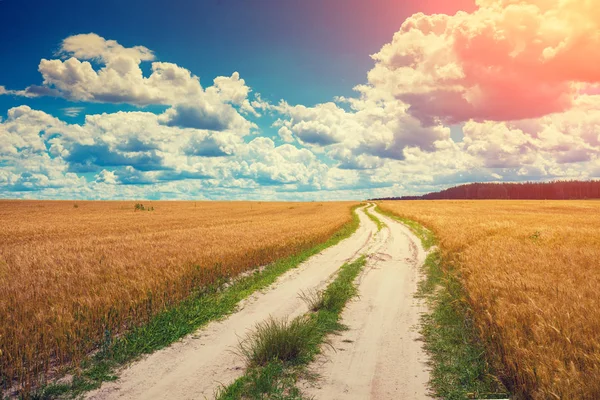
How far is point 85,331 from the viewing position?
8406mm

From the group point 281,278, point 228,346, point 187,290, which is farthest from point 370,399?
point 281,278

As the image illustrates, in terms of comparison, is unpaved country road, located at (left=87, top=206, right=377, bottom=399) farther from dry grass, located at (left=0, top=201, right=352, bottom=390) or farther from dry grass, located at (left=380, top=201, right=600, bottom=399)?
dry grass, located at (left=380, top=201, right=600, bottom=399)

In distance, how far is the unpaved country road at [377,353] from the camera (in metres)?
6.33

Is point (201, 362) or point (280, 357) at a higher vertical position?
point (280, 357)

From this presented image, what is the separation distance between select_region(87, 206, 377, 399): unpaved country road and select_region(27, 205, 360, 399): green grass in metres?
0.29

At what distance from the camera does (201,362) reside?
754cm

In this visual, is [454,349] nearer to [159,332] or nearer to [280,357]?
[280,357]

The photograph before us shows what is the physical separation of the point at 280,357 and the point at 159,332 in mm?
3609

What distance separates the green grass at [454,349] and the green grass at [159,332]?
5917 mm

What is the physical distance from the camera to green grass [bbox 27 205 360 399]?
263 inches

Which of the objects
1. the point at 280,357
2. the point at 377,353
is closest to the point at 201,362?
the point at 280,357

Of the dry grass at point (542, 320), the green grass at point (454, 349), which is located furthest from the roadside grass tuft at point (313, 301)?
the dry grass at point (542, 320)

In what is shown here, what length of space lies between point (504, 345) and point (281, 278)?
9980 mm

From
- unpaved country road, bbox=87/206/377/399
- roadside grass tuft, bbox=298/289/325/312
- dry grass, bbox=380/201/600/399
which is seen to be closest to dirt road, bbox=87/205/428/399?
unpaved country road, bbox=87/206/377/399
